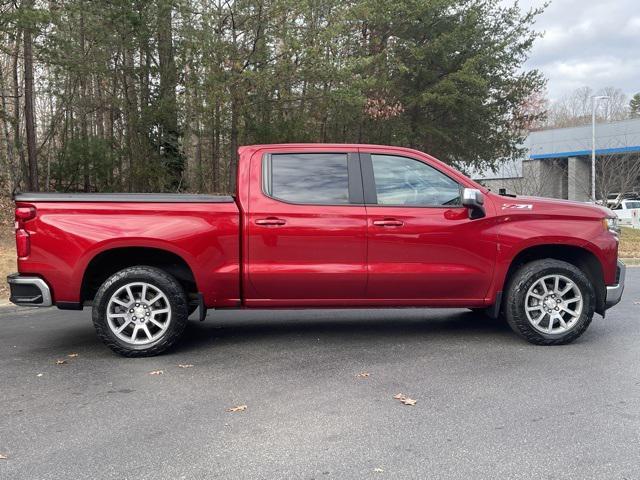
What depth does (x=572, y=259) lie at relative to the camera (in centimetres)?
588

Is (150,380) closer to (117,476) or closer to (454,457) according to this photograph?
(117,476)

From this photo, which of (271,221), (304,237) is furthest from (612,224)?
(271,221)

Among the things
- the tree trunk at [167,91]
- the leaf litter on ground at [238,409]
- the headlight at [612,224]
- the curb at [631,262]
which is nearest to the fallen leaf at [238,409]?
the leaf litter on ground at [238,409]

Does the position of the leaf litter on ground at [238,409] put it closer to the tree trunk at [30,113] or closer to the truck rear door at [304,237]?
the truck rear door at [304,237]

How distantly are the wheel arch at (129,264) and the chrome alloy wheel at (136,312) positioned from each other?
0.35 m

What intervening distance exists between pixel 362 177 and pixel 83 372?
9.94 feet

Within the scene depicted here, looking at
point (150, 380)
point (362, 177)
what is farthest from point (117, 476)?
point (362, 177)

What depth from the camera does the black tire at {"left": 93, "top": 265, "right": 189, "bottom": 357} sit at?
5180 millimetres

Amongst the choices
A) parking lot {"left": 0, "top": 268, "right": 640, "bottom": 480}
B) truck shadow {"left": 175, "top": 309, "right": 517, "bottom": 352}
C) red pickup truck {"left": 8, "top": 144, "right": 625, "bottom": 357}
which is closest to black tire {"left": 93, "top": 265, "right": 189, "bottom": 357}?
red pickup truck {"left": 8, "top": 144, "right": 625, "bottom": 357}

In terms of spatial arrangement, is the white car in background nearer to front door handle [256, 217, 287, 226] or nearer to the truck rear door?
the truck rear door

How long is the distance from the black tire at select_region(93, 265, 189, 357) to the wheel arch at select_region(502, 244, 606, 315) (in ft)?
10.3

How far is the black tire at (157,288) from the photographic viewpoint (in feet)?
17.0

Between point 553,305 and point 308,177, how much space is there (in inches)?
105

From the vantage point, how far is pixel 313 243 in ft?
17.4
